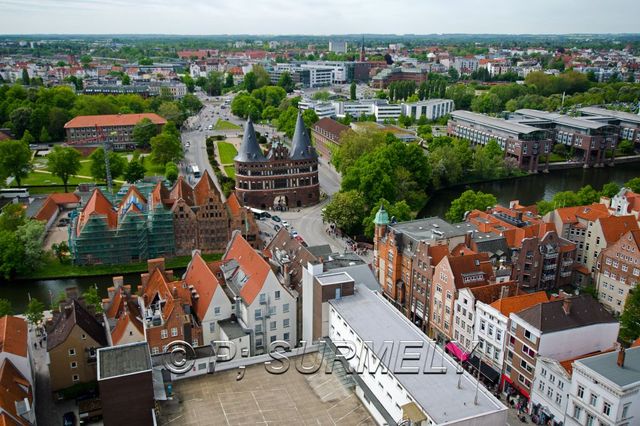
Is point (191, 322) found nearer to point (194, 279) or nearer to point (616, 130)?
point (194, 279)

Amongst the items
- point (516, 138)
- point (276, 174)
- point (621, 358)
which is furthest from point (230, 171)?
point (621, 358)

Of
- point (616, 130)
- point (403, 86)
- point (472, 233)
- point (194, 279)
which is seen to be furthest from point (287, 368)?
point (403, 86)

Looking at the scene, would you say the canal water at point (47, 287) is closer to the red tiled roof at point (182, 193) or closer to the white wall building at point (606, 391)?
the red tiled roof at point (182, 193)

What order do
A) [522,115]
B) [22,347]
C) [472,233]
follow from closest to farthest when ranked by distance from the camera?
[22,347]
[472,233]
[522,115]

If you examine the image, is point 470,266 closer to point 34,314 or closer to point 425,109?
point 34,314

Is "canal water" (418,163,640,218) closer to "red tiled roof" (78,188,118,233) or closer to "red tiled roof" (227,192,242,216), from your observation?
"red tiled roof" (227,192,242,216)
